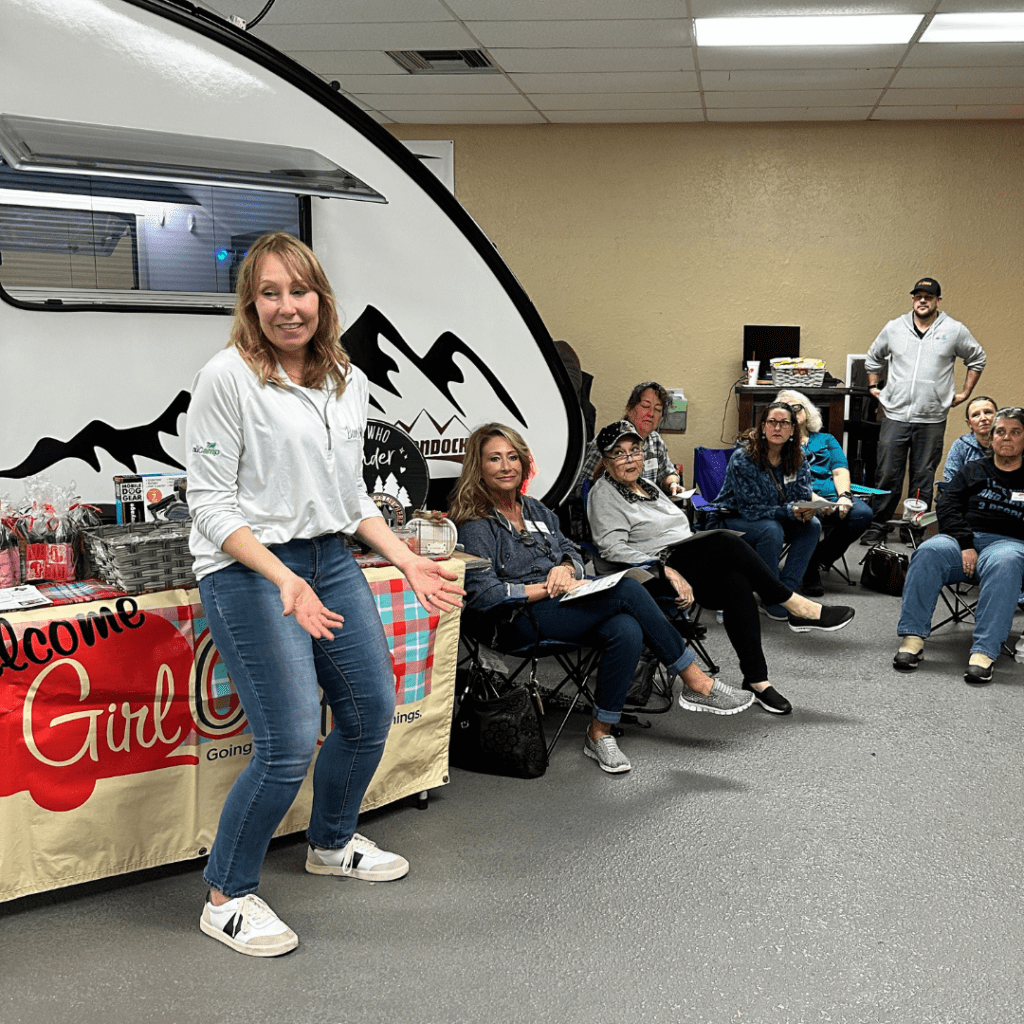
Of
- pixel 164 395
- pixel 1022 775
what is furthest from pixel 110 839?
pixel 1022 775

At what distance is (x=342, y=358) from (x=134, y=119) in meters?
1.16

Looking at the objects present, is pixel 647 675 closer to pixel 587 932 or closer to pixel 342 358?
pixel 587 932

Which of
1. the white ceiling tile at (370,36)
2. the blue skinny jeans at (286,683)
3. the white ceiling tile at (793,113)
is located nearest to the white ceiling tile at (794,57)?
the white ceiling tile at (793,113)

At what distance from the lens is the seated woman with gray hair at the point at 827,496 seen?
5.39 metres

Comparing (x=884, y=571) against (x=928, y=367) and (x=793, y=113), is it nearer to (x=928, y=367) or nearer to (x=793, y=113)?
(x=928, y=367)

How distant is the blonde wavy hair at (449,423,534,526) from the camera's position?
10.8 feet

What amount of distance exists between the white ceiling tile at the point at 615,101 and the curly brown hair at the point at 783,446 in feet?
9.53

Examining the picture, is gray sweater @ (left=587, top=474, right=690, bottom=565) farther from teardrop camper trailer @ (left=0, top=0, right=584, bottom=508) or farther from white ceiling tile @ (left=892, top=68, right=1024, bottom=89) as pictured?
white ceiling tile @ (left=892, top=68, right=1024, bottom=89)

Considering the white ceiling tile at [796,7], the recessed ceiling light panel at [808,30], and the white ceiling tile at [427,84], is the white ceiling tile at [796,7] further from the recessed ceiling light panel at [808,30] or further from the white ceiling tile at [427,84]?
the white ceiling tile at [427,84]

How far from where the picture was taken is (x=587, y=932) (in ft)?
7.42

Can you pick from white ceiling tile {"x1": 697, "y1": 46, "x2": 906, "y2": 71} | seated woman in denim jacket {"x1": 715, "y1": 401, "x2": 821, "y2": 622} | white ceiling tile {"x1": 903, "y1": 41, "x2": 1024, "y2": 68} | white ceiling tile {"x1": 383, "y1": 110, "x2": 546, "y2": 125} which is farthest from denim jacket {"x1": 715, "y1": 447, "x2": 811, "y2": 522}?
white ceiling tile {"x1": 383, "y1": 110, "x2": 546, "y2": 125}

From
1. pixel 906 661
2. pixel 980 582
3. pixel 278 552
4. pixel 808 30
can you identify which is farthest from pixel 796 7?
pixel 278 552

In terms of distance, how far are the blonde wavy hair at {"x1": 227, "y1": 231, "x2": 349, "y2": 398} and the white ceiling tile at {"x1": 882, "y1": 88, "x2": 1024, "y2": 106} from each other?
5653mm

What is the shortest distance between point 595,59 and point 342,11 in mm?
1558
